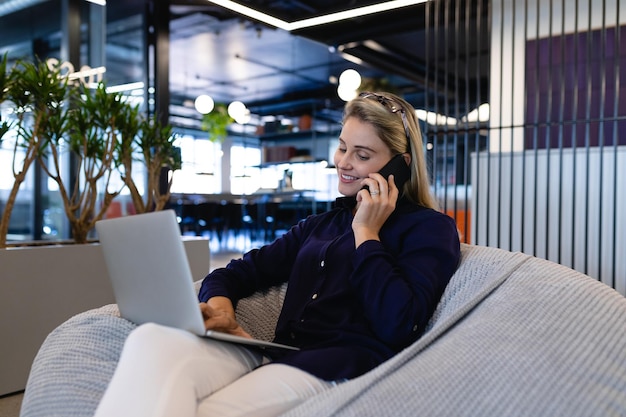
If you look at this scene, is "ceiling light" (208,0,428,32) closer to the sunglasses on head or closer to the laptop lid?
the sunglasses on head

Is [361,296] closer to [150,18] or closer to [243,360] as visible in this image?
[243,360]

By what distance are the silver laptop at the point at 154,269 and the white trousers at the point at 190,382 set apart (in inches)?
2.0

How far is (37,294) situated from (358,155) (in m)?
1.81

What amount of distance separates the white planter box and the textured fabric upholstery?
4.07ft

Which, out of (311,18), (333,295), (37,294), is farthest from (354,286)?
(311,18)

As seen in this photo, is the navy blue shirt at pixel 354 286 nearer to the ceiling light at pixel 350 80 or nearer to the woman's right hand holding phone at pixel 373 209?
the woman's right hand holding phone at pixel 373 209

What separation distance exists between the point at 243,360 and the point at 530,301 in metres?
0.70

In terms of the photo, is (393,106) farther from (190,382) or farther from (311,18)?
(311,18)

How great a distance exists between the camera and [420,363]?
1241mm

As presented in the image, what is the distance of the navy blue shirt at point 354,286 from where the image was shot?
1.38m

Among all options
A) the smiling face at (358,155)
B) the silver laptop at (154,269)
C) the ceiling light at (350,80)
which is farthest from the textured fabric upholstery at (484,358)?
the ceiling light at (350,80)

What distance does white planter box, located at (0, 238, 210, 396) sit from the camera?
261 centimetres

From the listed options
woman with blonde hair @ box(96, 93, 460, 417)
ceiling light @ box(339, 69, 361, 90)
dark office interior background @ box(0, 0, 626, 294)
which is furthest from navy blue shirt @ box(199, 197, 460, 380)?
ceiling light @ box(339, 69, 361, 90)

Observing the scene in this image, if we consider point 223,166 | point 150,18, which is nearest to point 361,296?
point 150,18
